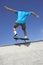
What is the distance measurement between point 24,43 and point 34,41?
1.70 feet

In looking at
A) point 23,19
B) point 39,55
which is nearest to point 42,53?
point 39,55

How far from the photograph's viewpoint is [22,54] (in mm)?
9164

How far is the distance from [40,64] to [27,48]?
103 cm

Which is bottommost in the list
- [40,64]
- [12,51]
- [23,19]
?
[40,64]

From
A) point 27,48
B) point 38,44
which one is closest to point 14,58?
point 27,48

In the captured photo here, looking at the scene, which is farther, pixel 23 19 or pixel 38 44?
pixel 23 19

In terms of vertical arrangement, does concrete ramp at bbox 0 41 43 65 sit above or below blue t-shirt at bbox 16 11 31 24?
below

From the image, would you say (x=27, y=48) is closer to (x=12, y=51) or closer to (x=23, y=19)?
(x=12, y=51)

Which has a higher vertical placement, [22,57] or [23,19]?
[23,19]

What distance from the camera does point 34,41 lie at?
9781mm

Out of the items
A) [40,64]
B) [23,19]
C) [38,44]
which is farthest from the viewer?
[23,19]

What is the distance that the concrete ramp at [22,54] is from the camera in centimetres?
898

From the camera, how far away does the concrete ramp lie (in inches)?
354

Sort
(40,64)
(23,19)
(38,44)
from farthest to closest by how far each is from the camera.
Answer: (23,19)
(38,44)
(40,64)
